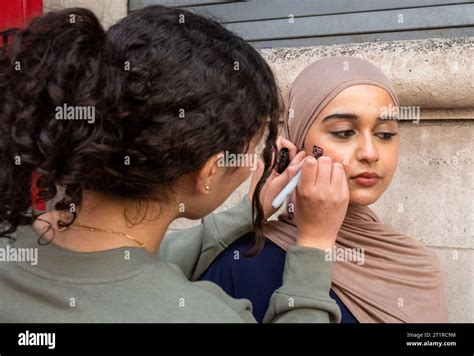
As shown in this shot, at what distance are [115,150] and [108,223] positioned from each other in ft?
0.50

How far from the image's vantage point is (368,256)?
1917 millimetres

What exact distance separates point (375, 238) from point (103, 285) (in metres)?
1.02

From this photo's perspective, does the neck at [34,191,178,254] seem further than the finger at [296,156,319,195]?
No

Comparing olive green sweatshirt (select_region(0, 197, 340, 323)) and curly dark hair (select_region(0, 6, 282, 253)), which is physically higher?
curly dark hair (select_region(0, 6, 282, 253))

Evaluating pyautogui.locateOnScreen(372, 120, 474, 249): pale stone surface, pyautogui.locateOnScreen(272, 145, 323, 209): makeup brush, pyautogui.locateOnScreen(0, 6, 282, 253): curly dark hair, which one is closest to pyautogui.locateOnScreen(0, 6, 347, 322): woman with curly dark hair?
pyautogui.locateOnScreen(0, 6, 282, 253): curly dark hair

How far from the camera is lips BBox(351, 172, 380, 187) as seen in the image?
6.09 feet

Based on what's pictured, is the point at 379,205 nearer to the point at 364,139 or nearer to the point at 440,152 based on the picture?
the point at 440,152

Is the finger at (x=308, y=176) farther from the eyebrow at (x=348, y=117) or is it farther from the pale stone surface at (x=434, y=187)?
the pale stone surface at (x=434, y=187)

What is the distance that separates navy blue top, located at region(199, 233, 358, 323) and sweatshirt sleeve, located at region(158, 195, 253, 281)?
2 centimetres

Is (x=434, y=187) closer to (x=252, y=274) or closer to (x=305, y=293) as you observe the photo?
(x=252, y=274)

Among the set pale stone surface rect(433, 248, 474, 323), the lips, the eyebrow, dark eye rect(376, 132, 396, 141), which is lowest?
pale stone surface rect(433, 248, 474, 323)

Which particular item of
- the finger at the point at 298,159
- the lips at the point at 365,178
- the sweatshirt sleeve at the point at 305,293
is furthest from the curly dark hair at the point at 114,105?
the lips at the point at 365,178

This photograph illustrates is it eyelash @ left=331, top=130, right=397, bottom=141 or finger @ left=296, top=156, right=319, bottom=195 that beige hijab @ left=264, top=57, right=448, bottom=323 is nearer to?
eyelash @ left=331, top=130, right=397, bottom=141
